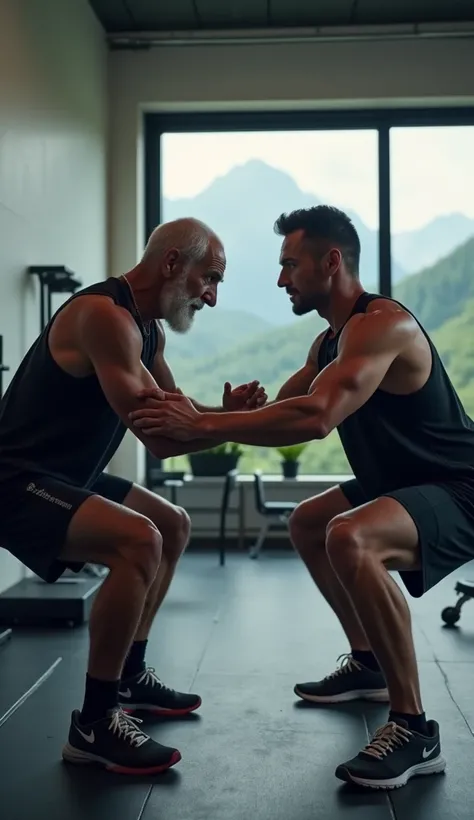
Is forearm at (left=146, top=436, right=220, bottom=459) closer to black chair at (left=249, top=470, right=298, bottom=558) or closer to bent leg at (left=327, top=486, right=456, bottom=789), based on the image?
bent leg at (left=327, top=486, right=456, bottom=789)

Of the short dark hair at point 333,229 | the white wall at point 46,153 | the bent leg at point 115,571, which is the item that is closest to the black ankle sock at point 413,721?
the bent leg at point 115,571

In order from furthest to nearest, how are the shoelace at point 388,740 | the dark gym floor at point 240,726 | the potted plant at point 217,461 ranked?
the potted plant at point 217,461, the shoelace at point 388,740, the dark gym floor at point 240,726

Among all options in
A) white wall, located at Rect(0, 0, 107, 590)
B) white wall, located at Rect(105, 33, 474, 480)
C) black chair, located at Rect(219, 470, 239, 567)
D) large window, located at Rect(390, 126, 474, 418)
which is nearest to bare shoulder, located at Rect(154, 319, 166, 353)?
white wall, located at Rect(0, 0, 107, 590)

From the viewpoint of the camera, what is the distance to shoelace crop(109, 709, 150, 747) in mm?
1898

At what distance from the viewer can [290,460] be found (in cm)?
567

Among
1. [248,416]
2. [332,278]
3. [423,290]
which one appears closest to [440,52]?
[423,290]

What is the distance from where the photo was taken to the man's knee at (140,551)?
1896 mm

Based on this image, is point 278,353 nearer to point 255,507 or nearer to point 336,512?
point 255,507

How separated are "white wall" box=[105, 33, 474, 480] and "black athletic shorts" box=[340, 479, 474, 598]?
12.3 ft

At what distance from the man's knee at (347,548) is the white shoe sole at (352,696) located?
61 cm

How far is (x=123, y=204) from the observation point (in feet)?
18.8

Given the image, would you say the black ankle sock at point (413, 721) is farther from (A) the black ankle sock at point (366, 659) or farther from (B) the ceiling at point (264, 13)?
(B) the ceiling at point (264, 13)

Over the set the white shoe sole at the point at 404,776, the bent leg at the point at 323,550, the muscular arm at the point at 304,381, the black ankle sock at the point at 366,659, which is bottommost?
the white shoe sole at the point at 404,776

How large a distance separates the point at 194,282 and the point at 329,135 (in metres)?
4.14
